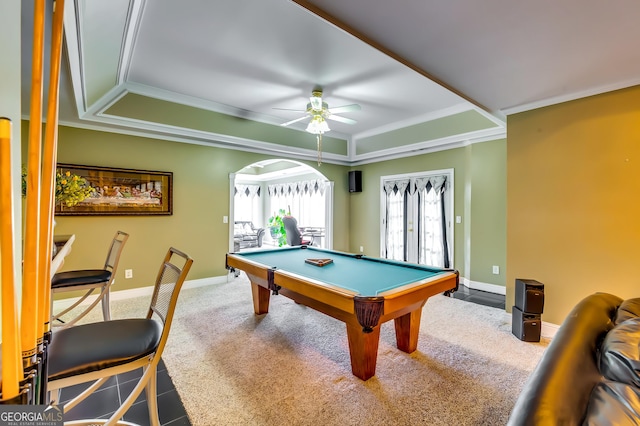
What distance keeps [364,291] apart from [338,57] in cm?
236

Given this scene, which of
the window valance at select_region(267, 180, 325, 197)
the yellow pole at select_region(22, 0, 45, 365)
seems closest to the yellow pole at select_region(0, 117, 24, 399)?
the yellow pole at select_region(22, 0, 45, 365)

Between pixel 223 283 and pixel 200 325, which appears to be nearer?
pixel 200 325

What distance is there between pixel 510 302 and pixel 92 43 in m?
4.81

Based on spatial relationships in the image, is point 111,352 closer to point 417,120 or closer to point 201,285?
point 201,285

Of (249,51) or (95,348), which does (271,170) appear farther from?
(95,348)

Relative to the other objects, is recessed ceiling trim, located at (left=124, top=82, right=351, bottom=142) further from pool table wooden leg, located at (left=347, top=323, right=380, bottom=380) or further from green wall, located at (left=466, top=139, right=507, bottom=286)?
pool table wooden leg, located at (left=347, top=323, right=380, bottom=380)

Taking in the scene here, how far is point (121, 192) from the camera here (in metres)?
4.09

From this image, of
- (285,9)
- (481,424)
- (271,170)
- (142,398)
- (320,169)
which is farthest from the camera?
(271,170)

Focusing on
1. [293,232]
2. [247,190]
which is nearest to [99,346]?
[293,232]

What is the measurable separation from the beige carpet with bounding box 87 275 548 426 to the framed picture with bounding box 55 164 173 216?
4.81 ft

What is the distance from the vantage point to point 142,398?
1.98 m

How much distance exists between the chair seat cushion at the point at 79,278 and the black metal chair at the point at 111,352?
1.25m

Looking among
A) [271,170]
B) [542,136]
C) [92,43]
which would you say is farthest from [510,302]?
[271,170]

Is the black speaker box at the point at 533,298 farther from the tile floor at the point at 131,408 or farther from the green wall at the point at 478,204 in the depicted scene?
the tile floor at the point at 131,408
